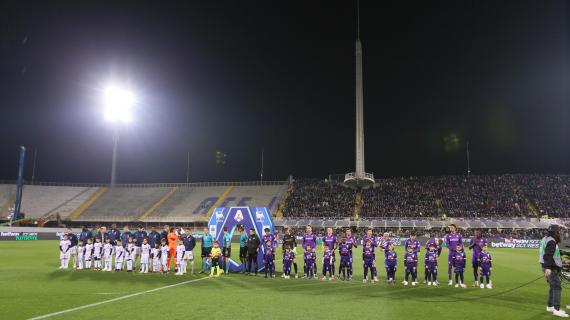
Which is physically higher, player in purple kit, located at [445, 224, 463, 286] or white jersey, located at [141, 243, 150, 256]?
player in purple kit, located at [445, 224, 463, 286]

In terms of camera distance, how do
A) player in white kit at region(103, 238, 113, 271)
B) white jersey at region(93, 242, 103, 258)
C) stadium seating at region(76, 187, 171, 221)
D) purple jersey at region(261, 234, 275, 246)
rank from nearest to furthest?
1. purple jersey at region(261, 234, 275, 246)
2. player in white kit at region(103, 238, 113, 271)
3. white jersey at region(93, 242, 103, 258)
4. stadium seating at region(76, 187, 171, 221)

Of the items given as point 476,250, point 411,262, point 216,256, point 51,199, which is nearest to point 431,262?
point 411,262

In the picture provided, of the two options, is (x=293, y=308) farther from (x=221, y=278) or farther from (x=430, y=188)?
(x=430, y=188)

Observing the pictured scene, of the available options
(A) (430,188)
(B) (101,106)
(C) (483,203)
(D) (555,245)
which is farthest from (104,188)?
(D) (555,245)

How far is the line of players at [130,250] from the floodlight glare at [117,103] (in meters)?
41.8

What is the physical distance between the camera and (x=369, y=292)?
13.6m

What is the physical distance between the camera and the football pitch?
394 inches

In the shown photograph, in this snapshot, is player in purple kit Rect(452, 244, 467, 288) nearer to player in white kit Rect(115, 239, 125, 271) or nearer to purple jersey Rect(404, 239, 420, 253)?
purple jersey Rect(404, 239, 420, 253)

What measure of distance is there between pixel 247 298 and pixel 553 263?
832cm

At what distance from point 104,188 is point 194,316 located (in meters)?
73.9

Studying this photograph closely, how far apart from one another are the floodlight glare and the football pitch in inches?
1742

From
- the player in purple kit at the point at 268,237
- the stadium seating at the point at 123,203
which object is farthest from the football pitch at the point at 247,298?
the stadium seating at the point at 123,203

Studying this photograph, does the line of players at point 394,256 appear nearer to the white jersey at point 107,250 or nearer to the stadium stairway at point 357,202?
the white jersey at point 107,250

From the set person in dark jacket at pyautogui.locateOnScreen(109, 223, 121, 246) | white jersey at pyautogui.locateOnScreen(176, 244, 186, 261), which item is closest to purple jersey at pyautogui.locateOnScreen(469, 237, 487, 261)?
white jersey at pyautogui.locateOnScreen(176, 244, 186, 261)
